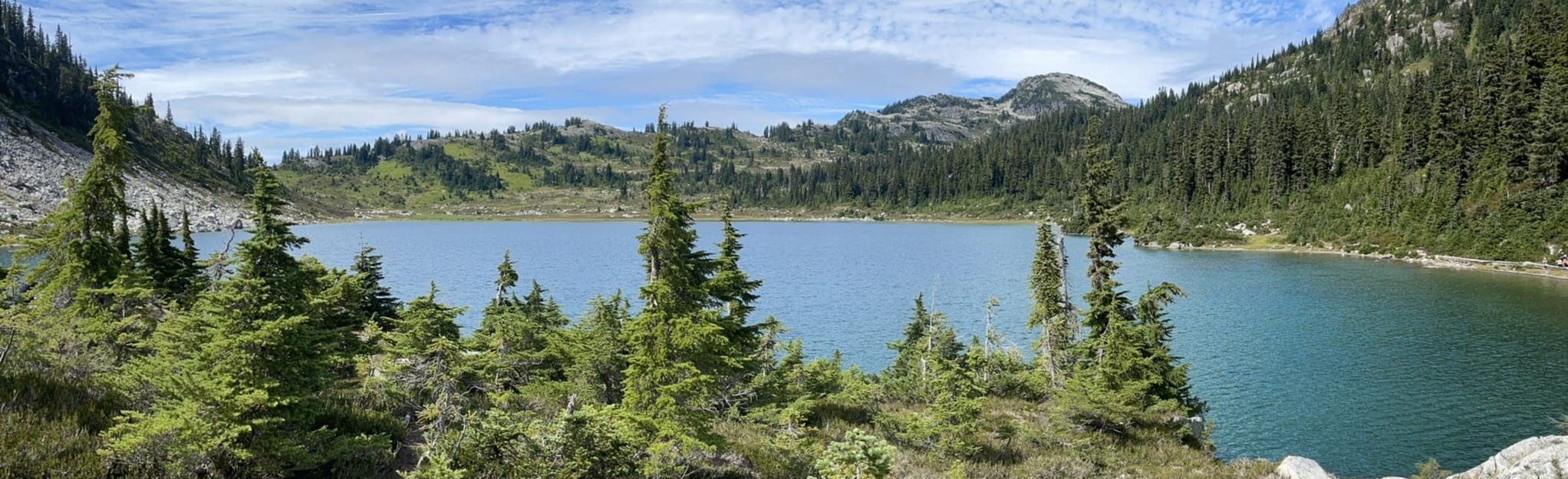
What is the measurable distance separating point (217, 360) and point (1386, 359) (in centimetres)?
5064

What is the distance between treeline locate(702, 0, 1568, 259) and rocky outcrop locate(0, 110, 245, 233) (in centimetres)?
13304

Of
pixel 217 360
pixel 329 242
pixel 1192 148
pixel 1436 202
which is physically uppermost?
pixel 1192 148

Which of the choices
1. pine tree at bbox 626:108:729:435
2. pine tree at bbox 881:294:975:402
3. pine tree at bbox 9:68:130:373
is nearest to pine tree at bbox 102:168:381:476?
pine tree at bbox 626:108:729:435

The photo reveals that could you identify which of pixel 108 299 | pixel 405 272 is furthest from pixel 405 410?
pixel 405 272

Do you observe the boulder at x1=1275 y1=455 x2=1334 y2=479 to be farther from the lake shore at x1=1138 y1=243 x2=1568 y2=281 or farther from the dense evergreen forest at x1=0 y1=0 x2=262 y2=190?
the dense evergreen forest at x1=0 y1=0 x2=262 y2=190

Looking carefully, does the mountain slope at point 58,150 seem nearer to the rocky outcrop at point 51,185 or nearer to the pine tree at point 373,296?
the rocky outcrop at point 51,185

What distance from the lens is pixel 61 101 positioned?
6348 inches

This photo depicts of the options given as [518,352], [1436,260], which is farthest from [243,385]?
[1436,260]

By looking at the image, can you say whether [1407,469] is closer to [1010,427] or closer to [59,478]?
[1010,427]

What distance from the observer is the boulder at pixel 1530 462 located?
16.8m

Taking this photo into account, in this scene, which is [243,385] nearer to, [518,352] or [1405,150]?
[518,352]

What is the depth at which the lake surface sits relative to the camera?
29938mm

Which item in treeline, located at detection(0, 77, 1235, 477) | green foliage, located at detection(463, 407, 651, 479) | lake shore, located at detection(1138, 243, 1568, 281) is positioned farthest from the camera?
lake shore, located at detection(1138, 243, 1568, 281)

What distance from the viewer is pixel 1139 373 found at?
2241 cm
